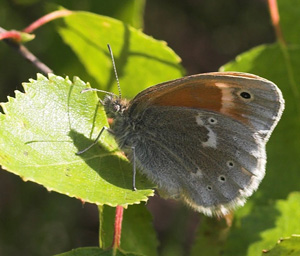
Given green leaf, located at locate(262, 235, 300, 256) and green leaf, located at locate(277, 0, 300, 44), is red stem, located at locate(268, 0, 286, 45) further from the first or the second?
green leaf, located at locate(262, 235, 300, 256)

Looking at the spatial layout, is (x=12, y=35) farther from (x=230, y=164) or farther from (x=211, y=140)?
(x=230, y=164)

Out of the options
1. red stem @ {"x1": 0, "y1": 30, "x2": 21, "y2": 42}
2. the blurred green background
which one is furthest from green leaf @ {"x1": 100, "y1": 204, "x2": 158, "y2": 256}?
the blurred green background

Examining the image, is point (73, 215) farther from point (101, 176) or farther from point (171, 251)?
point (101, 176)

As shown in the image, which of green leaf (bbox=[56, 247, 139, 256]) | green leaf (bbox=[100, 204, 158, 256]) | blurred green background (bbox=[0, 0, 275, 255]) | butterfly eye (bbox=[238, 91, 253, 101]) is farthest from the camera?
blurred green background (bbox=[0, 0, 275, 255])

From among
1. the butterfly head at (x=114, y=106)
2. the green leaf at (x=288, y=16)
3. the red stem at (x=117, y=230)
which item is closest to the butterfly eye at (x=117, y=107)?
the butterfly head at (x=114, y=106)

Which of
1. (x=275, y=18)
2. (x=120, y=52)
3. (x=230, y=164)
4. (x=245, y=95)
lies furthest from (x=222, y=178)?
(x=275, y=18)
